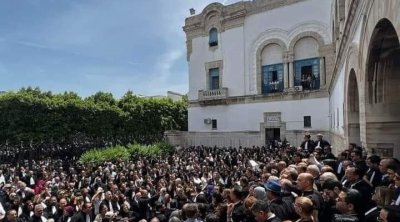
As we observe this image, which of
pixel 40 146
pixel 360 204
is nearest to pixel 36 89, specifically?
pixel 40 146

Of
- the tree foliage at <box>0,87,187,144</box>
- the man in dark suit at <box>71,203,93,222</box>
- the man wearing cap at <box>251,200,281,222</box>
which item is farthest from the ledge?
the man wearing cap at <box>251,200,281,222</box>

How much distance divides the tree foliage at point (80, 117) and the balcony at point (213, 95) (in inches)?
226

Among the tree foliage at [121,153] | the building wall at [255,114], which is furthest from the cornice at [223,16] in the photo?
the tree foliage at [121,153]

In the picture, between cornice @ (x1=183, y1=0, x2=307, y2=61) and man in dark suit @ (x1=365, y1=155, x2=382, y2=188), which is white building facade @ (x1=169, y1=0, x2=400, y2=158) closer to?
cornice @ (x1=183, y1=0, x2=307, y2=61)

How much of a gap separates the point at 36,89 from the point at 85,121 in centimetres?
498

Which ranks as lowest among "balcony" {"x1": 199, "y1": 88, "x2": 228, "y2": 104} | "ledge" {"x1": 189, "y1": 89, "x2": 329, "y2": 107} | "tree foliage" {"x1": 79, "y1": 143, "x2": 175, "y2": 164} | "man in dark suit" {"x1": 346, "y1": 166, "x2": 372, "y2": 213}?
"tree foliage" {"x1": 79, "y1": 143, "x2": 175, "y2": 164}

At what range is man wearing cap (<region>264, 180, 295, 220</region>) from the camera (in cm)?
481

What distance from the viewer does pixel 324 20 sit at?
25188mm

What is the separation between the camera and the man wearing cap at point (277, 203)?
4814 millimetres

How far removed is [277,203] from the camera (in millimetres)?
5027

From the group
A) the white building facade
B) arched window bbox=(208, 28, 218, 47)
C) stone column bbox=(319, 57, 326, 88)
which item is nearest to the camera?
stone column bbox=(319, 57, 326, 88)

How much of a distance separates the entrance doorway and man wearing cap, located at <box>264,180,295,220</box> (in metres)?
23.2

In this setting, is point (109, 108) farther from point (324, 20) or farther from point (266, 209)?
point (266, 209)

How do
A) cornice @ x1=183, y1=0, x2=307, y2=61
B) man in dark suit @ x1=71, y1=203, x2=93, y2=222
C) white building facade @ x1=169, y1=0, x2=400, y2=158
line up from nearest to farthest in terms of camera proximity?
man in dark suit @ x1=71, y1=203, x2=93, y2=222
white building facade @ x1=169, y1=0, x2=400, y2=158
cornice @ x1=183, y1=0, x2=307, y2=61
